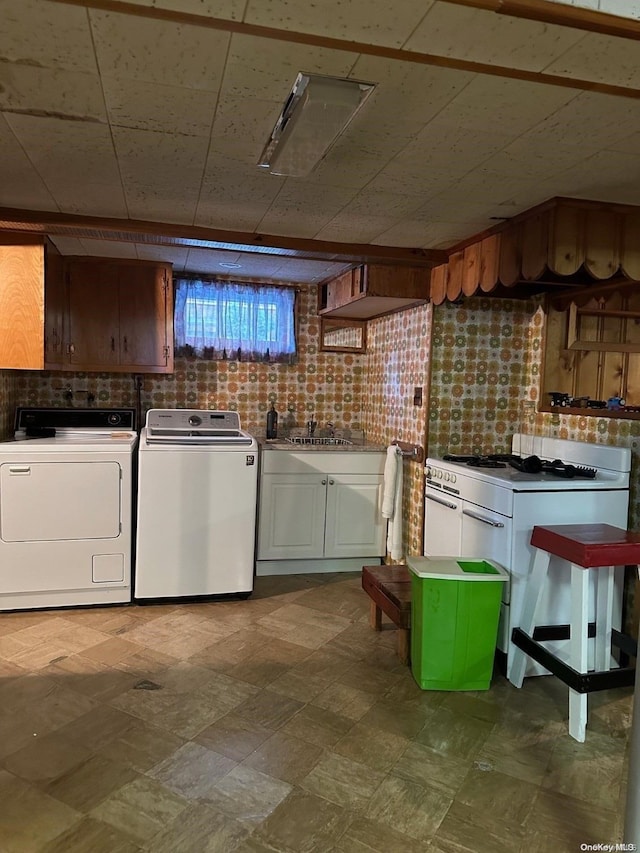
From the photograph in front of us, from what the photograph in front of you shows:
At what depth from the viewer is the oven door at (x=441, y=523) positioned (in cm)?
299

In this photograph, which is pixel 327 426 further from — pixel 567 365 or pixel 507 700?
pixel 507 700

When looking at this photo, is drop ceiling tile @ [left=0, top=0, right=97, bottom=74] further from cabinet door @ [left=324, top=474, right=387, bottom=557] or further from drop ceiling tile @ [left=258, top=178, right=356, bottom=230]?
cabinet door @ [left=324, top=474, right=387, bottom=557]

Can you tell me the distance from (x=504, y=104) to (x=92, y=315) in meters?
3.00

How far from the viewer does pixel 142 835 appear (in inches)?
64.6

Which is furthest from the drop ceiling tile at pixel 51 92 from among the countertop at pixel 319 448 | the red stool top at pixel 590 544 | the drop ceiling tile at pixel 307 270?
the countertop at pixel 319 448

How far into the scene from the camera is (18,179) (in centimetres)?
238

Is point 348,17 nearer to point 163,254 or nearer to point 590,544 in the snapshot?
point 590,544

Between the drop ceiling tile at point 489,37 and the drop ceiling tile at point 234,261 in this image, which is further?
the drop ceiling tile at point 234,261

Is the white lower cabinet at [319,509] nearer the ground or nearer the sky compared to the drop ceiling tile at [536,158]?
nearer the ground

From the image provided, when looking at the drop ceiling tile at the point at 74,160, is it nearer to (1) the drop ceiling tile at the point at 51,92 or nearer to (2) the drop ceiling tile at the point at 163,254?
(1) the drop ceiling tile at the point at 51,92

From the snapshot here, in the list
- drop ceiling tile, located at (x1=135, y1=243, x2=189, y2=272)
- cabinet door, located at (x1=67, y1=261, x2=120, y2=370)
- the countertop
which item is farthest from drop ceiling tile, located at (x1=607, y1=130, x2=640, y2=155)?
cabinet door, located at (x1=67, y1=261, x2=120, y2=370)

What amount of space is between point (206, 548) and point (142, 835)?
1.80m

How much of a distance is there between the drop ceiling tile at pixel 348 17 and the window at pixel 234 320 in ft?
9.90

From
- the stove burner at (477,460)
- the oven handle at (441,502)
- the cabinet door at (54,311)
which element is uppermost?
the cabinet door at (54,311)
